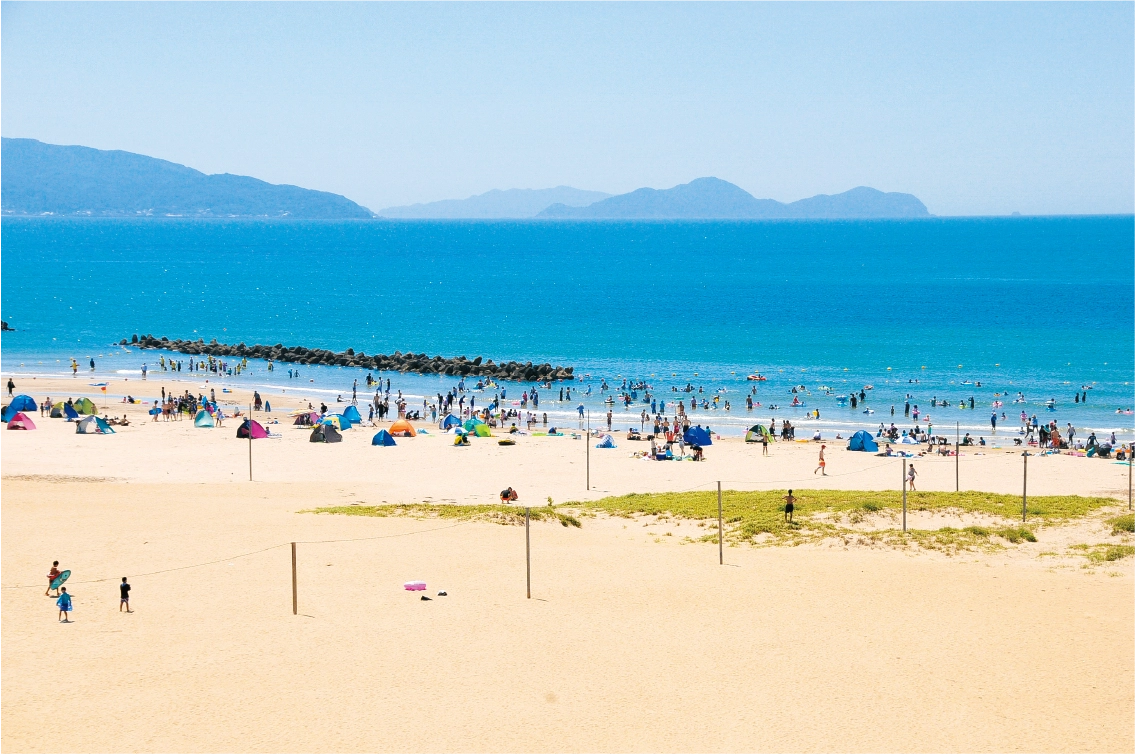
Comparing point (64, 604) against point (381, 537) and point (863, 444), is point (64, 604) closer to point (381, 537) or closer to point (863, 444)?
point (381, 537)

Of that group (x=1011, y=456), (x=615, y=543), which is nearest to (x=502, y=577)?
(x=615, y=543)

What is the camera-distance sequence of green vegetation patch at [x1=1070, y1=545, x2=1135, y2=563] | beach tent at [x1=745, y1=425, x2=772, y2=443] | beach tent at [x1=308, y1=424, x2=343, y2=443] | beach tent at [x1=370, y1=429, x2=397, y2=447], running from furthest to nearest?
1. beach tent at [x1=745, y1=425, x2=772, y2=443]
2. beach tent at [x1=308, y1=424, x2=343, y2=443]
3. beach tent at [x1=370, y1=429, x2=397, y2=447]
4. green vegetation patch at [x1=1070, y1=545, x2=1135, y2=563]

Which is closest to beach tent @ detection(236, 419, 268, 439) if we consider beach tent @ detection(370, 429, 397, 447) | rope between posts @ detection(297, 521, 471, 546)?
beach tent @ detection(370, 429, 397, 447)

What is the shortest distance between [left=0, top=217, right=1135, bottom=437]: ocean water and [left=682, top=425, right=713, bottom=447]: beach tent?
792 centimetres

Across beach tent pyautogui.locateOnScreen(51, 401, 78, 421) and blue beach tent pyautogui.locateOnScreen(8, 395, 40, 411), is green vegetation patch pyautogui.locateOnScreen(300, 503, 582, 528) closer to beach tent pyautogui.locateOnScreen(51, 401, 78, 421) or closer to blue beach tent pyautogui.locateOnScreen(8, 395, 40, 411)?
beach tent pyautogui.locateOnScreen(51, 401, 78, 421)

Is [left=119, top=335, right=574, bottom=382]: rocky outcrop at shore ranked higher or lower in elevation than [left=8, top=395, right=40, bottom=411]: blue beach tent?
higher

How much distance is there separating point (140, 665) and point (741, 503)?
15867mm

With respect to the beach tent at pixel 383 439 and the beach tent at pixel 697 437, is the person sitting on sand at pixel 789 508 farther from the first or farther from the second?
the beach tent at pixel 383 439

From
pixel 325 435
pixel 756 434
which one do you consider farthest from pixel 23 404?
pixel 756 434

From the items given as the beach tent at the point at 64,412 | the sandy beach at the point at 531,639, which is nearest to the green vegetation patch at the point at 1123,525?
the sandy beach at the point at 531,639

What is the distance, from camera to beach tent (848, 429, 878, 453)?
137 ft

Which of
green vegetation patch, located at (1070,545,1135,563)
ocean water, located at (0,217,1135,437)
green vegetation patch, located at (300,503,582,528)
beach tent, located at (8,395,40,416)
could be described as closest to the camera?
green vegetation patch, located at (1070,545,1135,563)

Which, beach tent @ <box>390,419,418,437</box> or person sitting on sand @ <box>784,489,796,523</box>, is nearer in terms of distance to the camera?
person sitting on sand @ <box>784,489,796,523</box>

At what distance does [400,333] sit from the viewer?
85.1m
